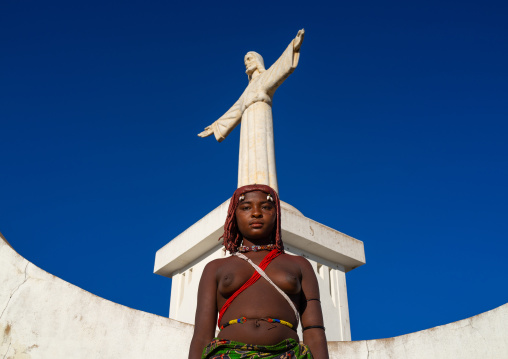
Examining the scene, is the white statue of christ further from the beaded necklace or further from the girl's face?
the beaded necklace

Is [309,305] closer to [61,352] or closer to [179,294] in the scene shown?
[61,352]

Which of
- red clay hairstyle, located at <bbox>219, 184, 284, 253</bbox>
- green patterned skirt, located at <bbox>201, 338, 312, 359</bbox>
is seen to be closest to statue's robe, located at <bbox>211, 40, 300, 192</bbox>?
red clay hairstyle, located at <bbox>219, 184, 284, 253</bbox>

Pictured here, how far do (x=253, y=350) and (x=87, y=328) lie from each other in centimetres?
231

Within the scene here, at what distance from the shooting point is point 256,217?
300cm

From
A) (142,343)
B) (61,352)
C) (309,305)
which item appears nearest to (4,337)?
(61,352)

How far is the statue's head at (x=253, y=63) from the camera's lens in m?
10.1

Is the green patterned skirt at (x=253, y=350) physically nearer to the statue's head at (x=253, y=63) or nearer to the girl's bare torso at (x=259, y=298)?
the girl's bare torso at (x=259, y=298)

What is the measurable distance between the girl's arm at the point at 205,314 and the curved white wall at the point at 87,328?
176cm

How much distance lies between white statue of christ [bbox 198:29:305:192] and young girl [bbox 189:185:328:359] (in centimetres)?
487

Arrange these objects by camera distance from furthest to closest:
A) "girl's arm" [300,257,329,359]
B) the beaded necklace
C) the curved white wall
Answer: the curved white wall < the beaded necklace < "girl's arm" [300,257,329,359]

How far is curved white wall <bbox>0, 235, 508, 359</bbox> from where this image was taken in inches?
159

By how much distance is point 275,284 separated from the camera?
2711mm

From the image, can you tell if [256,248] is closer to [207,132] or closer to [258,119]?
[258,119]

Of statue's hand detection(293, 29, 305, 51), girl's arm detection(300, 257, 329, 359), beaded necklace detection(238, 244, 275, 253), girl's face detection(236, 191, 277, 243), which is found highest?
statue's hand detection(293, 29, 305, 51)
